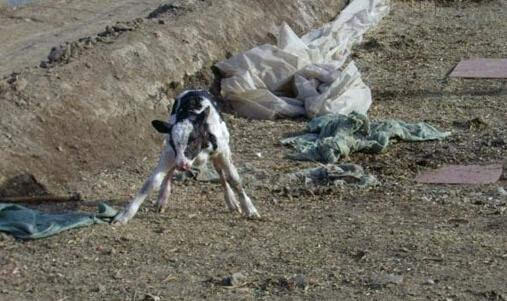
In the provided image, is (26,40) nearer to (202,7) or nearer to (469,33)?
(202,7)

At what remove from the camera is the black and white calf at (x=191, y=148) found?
8172 millimetres

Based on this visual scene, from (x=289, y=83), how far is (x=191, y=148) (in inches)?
165

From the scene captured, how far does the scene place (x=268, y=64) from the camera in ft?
40.0

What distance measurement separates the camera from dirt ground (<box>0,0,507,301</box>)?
7.18 meters

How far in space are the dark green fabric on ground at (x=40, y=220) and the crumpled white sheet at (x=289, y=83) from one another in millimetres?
3634

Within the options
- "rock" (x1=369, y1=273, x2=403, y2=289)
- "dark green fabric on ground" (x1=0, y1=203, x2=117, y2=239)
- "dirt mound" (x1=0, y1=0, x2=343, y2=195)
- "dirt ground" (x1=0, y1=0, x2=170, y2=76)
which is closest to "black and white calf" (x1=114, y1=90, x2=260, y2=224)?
"dark green fabric on ground" (x1=0, y1=203, x2=117, y2=239)

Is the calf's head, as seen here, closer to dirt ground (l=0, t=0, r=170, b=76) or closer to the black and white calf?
the black and white calf

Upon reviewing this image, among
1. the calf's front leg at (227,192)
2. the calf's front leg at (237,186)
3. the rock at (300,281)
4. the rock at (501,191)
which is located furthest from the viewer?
the rock at (501,191)

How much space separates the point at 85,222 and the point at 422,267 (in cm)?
229

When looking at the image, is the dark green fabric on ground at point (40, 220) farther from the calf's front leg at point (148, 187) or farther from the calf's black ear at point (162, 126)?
the calf's black ear at point (162, 126)

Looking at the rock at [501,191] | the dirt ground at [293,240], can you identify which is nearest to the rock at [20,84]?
the dirt ground at [293,240]

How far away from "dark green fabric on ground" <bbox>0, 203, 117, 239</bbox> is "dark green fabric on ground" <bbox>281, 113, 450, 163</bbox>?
2.48 m

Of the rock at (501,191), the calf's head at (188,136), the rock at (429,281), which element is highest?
the calf's head at (188,136)

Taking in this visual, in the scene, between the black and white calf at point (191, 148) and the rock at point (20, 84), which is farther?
the rock at point (20, 84)
